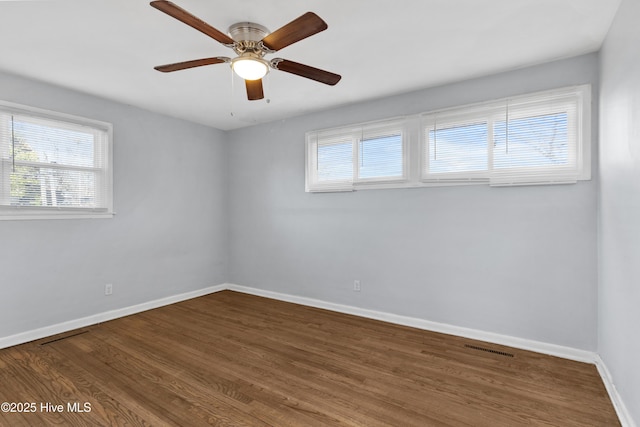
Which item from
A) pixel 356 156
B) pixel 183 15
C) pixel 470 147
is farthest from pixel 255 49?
pixel 470 147

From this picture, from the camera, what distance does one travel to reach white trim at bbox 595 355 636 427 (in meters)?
1.86

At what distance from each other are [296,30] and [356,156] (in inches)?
91.9

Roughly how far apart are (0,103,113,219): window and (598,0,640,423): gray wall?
4776 mm

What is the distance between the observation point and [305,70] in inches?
90.4

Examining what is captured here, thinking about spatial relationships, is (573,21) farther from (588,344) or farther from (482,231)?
(588,344)

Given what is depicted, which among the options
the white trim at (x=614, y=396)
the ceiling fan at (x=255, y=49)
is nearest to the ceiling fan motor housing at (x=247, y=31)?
the ceiling fan at (x=255, y=49)

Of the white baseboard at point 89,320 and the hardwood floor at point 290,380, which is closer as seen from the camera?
the hardwood floor at point 290,380

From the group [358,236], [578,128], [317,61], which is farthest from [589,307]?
[317,61]

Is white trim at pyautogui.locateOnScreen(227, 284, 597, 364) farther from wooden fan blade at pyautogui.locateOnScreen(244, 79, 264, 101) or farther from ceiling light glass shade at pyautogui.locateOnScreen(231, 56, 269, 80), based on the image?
ceiling light glass shade at pyautogui.locateOnScreen(231, 56, 269, 80)

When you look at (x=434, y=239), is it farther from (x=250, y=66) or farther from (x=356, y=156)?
(x=250, y=66)

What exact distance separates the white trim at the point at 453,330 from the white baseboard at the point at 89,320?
1263 millimetres

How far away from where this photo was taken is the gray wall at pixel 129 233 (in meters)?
3.17

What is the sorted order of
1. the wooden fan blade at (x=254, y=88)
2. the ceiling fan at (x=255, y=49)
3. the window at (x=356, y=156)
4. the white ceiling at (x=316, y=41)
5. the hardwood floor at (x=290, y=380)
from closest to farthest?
the ceiling fan at (x=255, y=49) < the hardwood floor at (x=290, y=380) < the white ceiling at (x=316, y=41) < the wooden fan blade at (x=254, y=88) < the window at (x=356, y=156)

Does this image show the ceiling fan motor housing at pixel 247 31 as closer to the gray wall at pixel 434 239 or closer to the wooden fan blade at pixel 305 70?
the wooden fan blade at pixel 305 70
